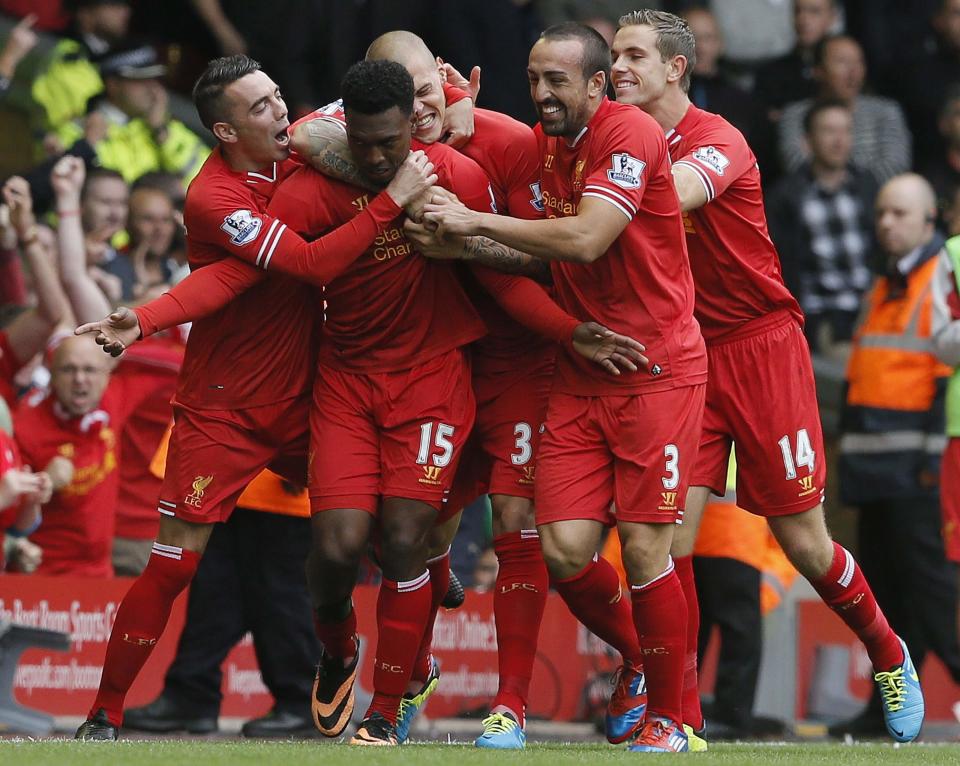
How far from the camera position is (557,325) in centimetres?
754

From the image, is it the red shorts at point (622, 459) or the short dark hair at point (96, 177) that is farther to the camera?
the short dark hair at point (96, 177)

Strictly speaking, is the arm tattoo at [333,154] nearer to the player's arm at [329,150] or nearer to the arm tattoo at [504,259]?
the player's arm at [329,150]

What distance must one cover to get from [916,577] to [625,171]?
4.18 metres

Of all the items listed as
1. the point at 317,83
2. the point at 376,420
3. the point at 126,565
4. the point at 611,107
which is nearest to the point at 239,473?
the point at 376,420

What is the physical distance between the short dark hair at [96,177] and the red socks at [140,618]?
4.28 meters

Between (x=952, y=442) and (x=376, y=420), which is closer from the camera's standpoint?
(x=376, y=420)

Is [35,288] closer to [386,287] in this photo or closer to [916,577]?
[386,287]

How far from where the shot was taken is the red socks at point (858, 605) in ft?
26.7

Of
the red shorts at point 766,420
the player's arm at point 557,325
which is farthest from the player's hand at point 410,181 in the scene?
the red shorts at point 766,420

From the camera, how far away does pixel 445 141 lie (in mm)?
7957

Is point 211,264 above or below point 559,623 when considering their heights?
above

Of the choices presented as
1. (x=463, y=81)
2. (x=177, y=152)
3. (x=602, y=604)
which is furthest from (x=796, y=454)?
(x=177, y=152)

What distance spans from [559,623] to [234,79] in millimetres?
4251

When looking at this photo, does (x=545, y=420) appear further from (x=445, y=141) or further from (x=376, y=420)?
(x=445, y=141)
